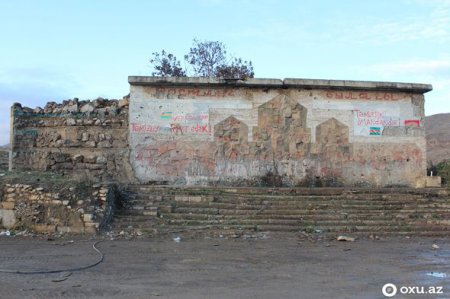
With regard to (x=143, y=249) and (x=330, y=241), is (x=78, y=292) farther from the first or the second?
(x=330, y=241)

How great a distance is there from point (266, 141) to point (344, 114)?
3.00m

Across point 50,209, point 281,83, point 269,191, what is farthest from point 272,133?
point 50,209

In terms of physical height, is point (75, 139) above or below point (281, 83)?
below

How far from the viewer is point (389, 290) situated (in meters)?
6.18

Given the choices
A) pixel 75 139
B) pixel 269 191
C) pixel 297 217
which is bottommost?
pixel 297 217

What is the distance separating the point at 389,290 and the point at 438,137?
146 feet

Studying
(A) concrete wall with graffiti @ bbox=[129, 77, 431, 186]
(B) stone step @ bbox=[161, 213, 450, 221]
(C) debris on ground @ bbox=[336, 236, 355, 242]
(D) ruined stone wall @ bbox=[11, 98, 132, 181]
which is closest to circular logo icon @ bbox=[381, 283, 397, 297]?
(C) debris on ground @ bbox=[336, 236, 355, 242]

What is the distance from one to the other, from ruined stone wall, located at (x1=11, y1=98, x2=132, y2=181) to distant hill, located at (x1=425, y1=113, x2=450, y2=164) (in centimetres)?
2518

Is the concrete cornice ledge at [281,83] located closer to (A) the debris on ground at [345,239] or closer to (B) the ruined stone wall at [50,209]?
(B) the ruined stone wall at [50,209]

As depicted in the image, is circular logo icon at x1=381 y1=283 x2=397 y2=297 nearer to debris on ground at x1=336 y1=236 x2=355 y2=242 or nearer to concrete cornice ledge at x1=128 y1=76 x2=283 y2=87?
debris on ground at x1=336 y1=236 x2=355 y2=242

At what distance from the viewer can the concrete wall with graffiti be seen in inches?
640

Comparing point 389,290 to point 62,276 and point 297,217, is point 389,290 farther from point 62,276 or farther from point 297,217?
point 297,217

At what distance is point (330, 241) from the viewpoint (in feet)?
35.0

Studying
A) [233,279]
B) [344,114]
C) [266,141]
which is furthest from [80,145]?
[233,279]
